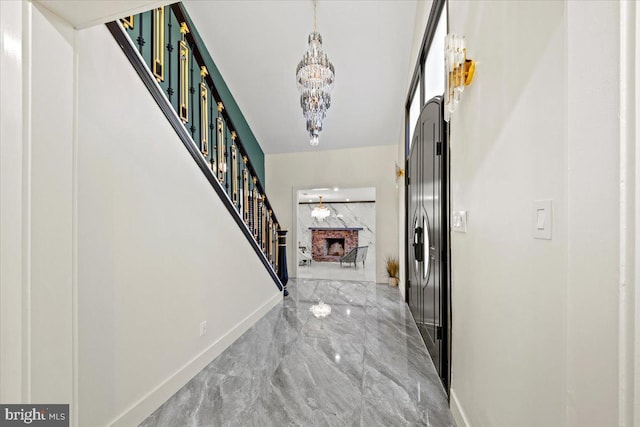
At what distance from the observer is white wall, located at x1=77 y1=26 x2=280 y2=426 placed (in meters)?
1.38

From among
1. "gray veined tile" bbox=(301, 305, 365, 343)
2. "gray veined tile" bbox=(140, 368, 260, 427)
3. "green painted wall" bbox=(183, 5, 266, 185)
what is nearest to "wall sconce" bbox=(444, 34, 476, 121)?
"gray veined tile" bbox=(140, 368, 260, 427)

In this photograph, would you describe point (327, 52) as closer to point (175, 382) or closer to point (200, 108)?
point (200, 108)

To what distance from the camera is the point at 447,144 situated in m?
1.91

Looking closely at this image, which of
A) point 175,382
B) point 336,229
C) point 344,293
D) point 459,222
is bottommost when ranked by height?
point 344,293

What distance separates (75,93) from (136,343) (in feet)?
4.45

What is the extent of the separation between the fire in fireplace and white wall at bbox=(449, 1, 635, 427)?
958 cm

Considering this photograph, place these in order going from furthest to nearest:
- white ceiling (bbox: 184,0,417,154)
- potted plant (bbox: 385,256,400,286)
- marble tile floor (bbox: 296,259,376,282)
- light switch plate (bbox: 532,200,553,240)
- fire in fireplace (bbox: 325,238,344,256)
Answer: fire in fireplace (bbox: 325,238,344,256) → marble tile floor (bbox: 296,259,376,282) → potted plant (bbox: 385,256,400,286) → white ceiling (bbox: 184,0,417,154) → light switch plate (bbox: 532,200,553,240)

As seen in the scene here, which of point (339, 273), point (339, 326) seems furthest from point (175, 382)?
point (339, 273)

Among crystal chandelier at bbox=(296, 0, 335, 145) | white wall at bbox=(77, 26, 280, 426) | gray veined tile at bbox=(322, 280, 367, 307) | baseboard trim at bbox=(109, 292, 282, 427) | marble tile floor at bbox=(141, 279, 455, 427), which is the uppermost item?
crystal chandelier at bbox=(296, 0, 335, 145)

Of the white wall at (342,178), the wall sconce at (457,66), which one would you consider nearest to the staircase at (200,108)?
the white wall at (342,178)

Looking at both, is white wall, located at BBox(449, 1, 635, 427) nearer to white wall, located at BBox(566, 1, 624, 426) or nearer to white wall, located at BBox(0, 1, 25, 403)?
white wall, located at BBox(566, 1, 624, 426)

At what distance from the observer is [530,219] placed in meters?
0.93

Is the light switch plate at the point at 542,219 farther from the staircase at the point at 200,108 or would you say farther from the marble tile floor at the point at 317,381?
the staircase at the point at 200,108

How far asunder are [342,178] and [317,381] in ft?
13.7
